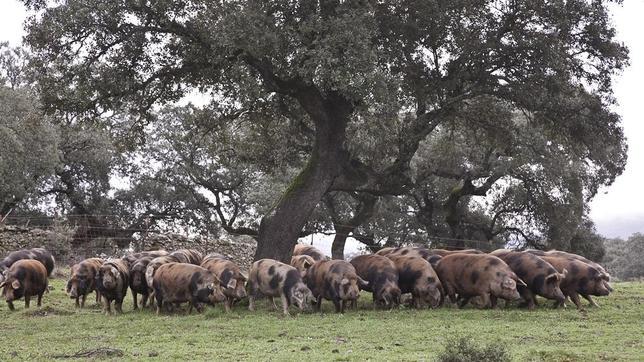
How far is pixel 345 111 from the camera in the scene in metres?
18.4

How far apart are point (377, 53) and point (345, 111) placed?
6.55 feet

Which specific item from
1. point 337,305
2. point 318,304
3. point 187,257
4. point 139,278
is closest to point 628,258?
point 187,257

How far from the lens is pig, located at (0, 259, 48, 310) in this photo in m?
16.6

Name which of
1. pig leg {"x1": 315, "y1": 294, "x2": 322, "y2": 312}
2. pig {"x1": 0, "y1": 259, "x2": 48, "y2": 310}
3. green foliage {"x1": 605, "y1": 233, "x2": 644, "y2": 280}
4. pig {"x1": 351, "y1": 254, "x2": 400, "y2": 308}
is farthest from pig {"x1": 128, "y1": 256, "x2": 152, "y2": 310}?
green foliage {"x1": 605, "y1": 233, "x2": 644, "y2": 280}

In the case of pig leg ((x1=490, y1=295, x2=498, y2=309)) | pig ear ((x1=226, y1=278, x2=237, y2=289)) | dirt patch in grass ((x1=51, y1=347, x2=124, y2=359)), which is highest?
pig ear ((x1=226, y1=278, x2=237, y2=289))

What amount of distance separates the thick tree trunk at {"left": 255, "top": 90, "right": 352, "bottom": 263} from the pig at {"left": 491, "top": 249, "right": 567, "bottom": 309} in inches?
200

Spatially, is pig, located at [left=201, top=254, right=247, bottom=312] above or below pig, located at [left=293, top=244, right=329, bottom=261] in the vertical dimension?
below

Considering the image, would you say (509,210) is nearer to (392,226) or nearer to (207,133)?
(392,226)

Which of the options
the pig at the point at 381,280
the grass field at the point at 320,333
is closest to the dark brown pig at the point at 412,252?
the pig at the point at 381,280

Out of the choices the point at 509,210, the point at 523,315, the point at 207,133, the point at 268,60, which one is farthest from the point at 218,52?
the point at 509,210

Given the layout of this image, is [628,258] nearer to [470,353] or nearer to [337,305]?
[337,305]

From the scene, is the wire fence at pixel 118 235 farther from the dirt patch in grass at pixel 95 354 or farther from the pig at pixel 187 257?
the dirt patch in grass at pixel 95 354

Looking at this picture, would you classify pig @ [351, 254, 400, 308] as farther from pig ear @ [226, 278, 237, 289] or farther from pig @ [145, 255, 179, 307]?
pig @ [145, 255, 179, 307]

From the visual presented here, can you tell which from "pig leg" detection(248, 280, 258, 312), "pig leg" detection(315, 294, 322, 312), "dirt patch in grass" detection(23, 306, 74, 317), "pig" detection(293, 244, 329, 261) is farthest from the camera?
"pig" detection(293, 244, 329, 261)
